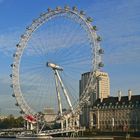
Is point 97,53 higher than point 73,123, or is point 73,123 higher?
point 97,53

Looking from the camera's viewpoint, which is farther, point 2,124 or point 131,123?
point 2,124

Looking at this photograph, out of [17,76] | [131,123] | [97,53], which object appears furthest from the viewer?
[131,123]

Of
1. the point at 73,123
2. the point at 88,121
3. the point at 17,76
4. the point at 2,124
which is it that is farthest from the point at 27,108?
the point at 2,124

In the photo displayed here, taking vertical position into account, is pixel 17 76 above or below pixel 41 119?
above

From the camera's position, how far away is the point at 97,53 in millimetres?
69625

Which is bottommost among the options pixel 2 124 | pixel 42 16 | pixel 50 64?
pixel 2 124

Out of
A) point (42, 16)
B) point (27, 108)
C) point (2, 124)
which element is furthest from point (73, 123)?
point (2, 124)

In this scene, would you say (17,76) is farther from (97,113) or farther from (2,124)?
(2,124)

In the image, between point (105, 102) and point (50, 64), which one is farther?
point (105, 102)

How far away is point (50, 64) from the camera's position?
73.5 metres

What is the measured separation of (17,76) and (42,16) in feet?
40.1

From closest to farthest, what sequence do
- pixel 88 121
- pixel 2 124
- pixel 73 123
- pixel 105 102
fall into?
pixel 73 123, pixel 105 102, pixel 88 121, pixel 2 124

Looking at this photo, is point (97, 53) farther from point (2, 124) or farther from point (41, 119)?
point (2, 124)

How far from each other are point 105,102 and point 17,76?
58428 millimetres
